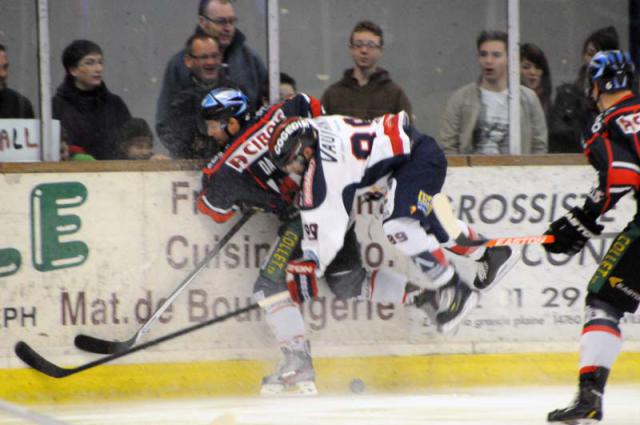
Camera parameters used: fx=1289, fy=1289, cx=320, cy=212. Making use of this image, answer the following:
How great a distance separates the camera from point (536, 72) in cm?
575

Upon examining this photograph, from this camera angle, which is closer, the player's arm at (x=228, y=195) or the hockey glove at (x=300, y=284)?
the hockey glove at (x=300, y=284)

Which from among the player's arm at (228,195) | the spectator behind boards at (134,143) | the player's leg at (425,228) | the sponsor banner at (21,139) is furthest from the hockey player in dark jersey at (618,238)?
the sponsor banner at (21,139)

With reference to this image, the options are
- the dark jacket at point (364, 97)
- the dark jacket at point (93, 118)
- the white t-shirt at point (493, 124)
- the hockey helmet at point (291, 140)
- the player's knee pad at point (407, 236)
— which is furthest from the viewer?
the white t-shirt at point (493, 124)

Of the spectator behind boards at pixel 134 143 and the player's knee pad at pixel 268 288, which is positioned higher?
the spectator behind boards at pixel 134 143

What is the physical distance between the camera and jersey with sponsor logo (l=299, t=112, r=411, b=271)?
5.00m

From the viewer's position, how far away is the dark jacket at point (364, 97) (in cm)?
565

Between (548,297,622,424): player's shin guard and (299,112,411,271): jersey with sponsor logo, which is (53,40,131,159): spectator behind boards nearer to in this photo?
(299,112,411,271): jersey with sponsor logo

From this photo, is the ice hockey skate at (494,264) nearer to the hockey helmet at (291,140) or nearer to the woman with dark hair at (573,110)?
the woman with dark hair at (573,110)

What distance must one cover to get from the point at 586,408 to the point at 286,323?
1613 mm

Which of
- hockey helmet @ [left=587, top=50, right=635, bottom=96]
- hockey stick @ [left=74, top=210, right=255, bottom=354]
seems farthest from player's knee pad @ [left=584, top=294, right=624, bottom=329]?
hockey stick @ [left=74, top=210, right=255, bottom=354]

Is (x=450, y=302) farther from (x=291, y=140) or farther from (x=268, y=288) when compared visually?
(x=291, y=140)

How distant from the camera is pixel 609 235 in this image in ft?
16.0

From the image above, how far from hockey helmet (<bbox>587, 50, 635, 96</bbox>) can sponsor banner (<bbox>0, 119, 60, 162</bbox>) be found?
239 cm

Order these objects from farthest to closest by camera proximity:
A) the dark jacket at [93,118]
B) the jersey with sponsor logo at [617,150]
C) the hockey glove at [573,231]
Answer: the dark jacket at [93,118]
the hockey glove at [573,231]
the jersey with sponsor logo at [617,150]
